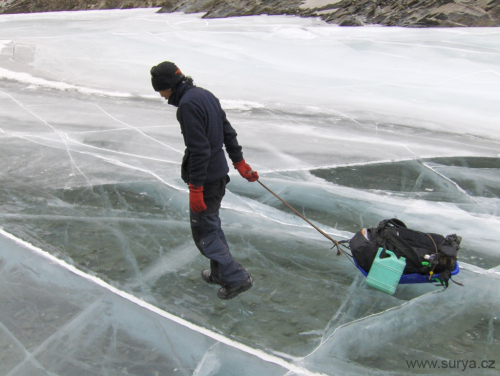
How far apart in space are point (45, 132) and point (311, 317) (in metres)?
5.03

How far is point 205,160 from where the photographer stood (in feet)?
9.26

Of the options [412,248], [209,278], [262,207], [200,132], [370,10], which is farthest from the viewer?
[370,10]

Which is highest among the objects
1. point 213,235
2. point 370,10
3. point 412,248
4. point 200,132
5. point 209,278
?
point 370,10

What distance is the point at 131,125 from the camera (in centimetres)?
681

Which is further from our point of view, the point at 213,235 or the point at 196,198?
the point at 213,235

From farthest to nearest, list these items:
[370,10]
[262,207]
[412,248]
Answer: [370,10] → [262,207] → [412,248]

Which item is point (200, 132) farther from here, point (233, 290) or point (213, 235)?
point (233, 290)

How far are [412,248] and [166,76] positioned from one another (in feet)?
6.41

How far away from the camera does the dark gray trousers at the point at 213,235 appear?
305 centimetres

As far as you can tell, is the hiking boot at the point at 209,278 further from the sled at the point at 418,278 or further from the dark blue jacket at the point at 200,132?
the sled at the point at 418,278

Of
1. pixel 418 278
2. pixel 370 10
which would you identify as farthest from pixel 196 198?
pixel 370 10

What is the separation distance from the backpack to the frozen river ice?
0.75 ft

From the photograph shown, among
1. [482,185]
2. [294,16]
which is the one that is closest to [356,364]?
[482,185]

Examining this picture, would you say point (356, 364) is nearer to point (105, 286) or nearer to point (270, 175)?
point (105, 286)
